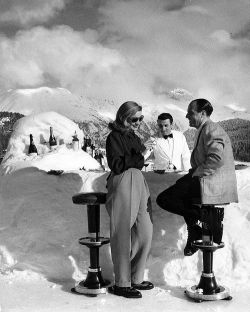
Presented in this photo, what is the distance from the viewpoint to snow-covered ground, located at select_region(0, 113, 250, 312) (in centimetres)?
382

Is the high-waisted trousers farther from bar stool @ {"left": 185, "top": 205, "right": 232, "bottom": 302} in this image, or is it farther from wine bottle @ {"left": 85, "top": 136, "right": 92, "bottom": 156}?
wine bottle @ {"left": 85, "top": 136, "right": 92, "bottom": 156}

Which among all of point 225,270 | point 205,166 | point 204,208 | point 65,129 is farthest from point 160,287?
point 65,129

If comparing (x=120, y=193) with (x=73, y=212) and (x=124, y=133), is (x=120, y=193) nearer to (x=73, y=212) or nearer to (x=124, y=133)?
(x=124, y=133)

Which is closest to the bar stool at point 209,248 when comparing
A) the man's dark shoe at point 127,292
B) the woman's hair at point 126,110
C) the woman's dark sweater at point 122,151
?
the man's dark shoe at point 127,292

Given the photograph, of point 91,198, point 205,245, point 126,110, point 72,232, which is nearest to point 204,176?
point 205,245

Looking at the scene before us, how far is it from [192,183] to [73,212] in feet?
4.78

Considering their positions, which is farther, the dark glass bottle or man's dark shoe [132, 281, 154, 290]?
the dark glass bottle

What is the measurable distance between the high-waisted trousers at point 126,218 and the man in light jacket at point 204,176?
0.21 metres

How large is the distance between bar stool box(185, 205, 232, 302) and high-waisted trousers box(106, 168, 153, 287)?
47 cm

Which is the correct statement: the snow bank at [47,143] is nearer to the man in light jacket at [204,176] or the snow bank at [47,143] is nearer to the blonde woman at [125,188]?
the blonde woman at [125,188]

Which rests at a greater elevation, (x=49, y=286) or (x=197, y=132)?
(x=197, y=132)

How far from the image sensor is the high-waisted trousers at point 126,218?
3.85 metres

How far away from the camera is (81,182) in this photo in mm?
4676

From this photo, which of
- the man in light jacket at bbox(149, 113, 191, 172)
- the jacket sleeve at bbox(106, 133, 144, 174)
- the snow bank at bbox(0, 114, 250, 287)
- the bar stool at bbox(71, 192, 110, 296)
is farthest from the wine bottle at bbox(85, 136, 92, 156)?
the jacket sleeve at bbox(106, 133, 144, 174)
